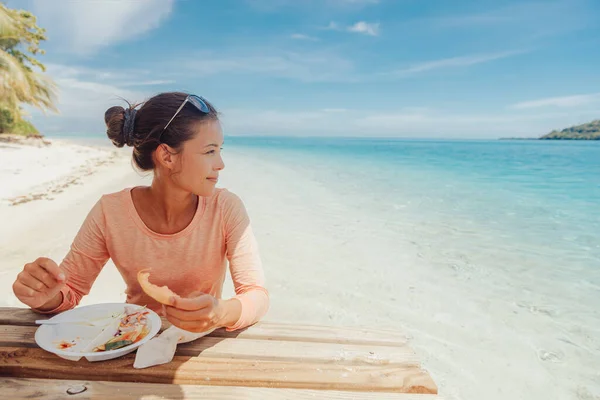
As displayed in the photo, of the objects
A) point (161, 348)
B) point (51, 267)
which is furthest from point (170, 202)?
point (161, 348)

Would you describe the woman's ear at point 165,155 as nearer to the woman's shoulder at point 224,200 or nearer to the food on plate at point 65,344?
the woman's shoulder at point 224,200

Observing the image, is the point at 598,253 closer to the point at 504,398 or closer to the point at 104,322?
the point at 504,398

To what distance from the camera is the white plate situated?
1.29 m

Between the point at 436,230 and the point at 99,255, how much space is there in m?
6.40

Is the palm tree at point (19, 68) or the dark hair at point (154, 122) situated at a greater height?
the palm tree at point (19, 68)

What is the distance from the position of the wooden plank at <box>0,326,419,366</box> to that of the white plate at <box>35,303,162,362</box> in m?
0.06

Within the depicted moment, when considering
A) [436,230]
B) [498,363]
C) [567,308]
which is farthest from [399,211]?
[498,363]

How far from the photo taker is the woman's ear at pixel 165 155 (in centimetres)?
184

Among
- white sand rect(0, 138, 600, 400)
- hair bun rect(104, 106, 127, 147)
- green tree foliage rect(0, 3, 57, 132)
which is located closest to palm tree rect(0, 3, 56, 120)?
green tree foliage rect(0, 3, 57, 132)

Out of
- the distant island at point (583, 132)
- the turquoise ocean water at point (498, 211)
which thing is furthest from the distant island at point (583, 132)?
the turquoise ocean water at point (498, 211)

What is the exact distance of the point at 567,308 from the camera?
4.25 metres

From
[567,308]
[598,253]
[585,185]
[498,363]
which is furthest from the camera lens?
[585,185]

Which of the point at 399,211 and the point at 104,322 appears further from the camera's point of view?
the point at 399,211

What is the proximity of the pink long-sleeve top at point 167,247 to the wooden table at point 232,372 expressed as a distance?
1.29 feet
